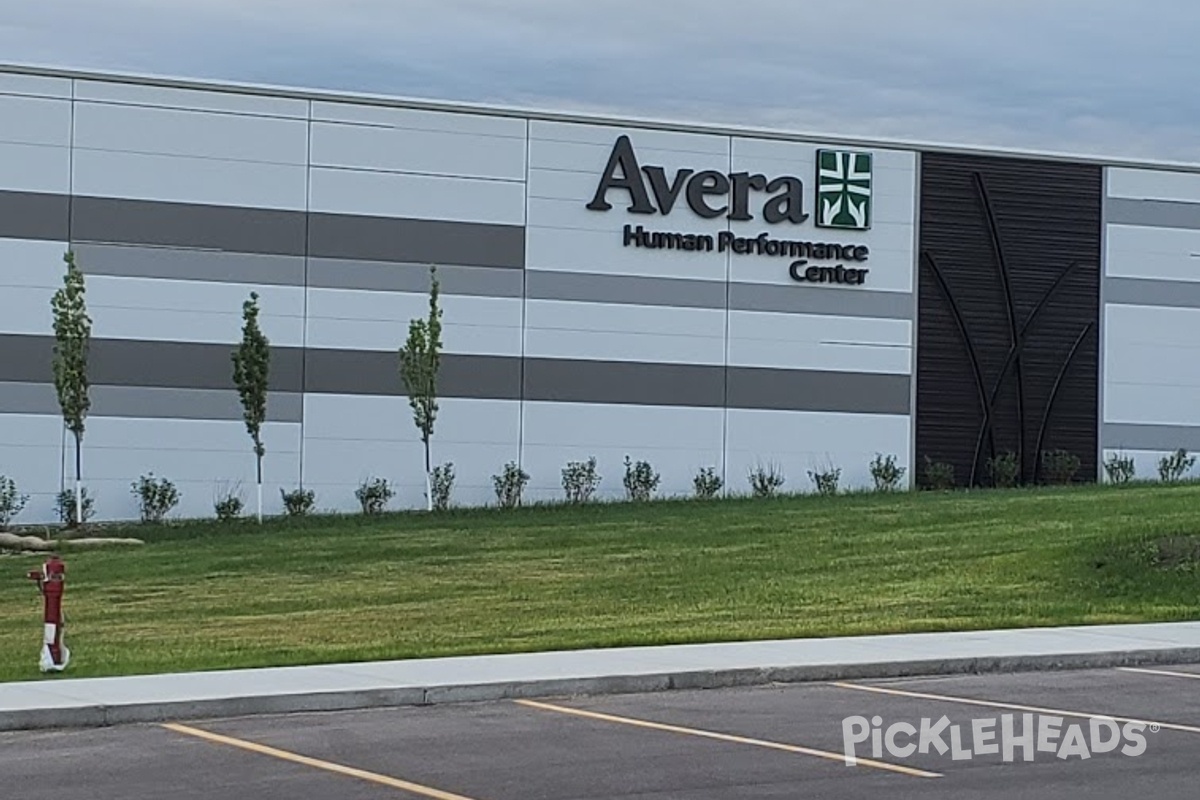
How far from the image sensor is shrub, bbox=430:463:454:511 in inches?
1591

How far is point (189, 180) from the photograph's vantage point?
38969mm

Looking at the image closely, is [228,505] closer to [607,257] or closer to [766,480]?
[607,257]

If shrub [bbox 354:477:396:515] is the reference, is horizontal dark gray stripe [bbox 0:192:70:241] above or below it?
above

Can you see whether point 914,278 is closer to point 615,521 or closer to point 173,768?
point 615,521

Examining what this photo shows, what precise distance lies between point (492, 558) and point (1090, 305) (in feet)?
69.8

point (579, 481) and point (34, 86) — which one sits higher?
point (34, 86)

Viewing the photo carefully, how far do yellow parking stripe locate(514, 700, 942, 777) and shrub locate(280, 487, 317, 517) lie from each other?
24291 mm

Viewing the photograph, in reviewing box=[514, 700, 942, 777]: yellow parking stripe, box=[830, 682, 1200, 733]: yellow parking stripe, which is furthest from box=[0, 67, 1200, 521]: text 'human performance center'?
box=[514, 700, 942, 777]: yellow parking stripe

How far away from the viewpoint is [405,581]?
2623 cm

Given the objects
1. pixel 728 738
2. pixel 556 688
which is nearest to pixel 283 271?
pixel 556 688

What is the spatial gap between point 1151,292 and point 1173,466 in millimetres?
3915

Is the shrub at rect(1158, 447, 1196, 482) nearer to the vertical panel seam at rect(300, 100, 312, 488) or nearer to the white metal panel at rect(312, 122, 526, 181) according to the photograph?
the white metal panel at rect(312, 122, 526, 181)

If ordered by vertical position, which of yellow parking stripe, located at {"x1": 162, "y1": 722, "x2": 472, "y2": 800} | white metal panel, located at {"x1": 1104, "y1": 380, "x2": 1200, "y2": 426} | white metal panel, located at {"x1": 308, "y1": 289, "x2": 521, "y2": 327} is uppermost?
white metal panel, located at {"x1": 308, "y1": 289, "x2": 521, "y2": 327}
